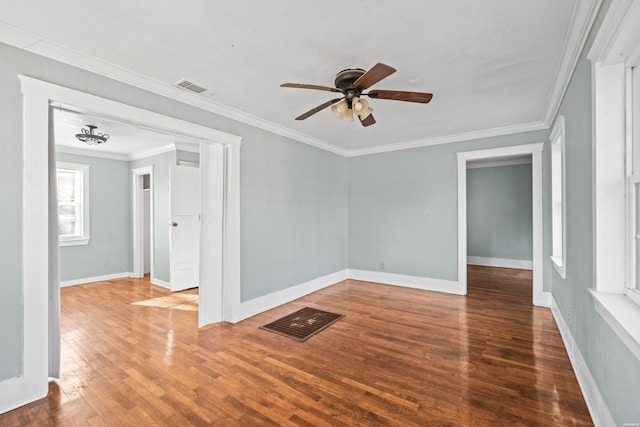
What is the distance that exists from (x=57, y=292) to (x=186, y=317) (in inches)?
62.5

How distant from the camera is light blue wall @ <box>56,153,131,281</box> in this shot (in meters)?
5.39

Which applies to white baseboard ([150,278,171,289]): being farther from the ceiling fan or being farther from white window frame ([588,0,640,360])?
white window frame ([588,0,640,360])

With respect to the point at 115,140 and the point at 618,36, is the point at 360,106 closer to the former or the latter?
the point at 618,36

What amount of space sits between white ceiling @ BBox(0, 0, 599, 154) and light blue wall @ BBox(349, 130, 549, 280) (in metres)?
1.61

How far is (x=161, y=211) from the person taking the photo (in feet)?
18.1

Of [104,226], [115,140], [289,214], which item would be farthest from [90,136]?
[289,214]

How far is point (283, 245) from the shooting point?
4270mm

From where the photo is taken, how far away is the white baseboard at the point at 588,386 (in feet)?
5.28

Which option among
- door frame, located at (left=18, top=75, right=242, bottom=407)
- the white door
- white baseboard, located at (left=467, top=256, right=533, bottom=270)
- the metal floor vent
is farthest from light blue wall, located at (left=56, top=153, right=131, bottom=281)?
white baseboard, located at (left=467, top=256, right=533, bottom=270)

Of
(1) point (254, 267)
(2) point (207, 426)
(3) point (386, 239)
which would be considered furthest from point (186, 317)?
(3) point (386, 239)

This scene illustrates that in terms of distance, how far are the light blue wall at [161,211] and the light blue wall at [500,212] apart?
7149mm

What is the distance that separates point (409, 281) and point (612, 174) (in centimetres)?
369

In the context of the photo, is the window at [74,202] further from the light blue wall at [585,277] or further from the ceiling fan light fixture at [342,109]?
the light blue wall at [585,277]

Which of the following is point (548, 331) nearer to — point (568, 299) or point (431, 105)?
point (568, 299)
